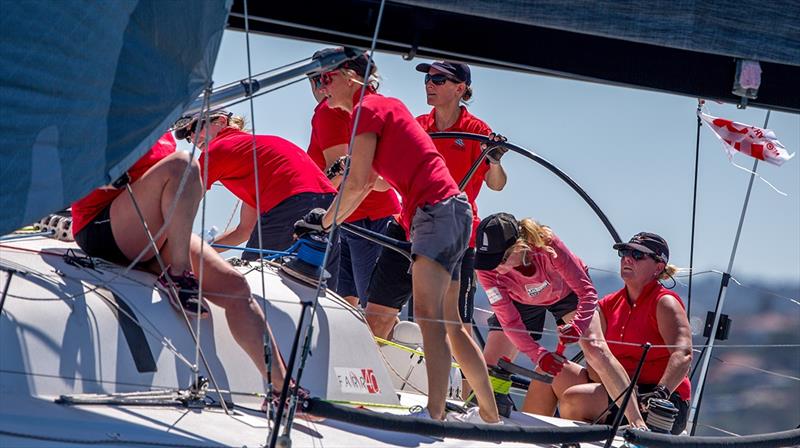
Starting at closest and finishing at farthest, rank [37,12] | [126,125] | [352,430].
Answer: [37,12], [126,125], [352,430]

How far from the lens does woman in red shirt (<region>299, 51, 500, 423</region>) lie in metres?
3.84

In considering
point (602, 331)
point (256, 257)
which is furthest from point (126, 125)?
point (602, 331)

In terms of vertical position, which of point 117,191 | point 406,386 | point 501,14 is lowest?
point 406,386

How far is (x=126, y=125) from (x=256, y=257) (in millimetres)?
1719

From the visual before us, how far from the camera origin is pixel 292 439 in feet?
10.8

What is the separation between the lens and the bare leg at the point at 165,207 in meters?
3.46

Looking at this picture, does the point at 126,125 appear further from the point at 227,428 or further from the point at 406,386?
the point at 406,386

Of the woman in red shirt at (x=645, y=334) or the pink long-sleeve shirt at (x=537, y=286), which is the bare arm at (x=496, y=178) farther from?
the woman in red shirt at (x=645, y=334)

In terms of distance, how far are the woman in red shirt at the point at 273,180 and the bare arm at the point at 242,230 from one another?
0.66 feet

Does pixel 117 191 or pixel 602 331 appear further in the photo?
pixel 602 331

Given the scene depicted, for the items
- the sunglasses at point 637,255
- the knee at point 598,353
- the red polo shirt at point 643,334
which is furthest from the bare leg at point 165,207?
the sunglasses at point 637,255

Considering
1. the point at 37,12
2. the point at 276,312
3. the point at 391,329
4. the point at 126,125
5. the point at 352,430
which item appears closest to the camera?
the point at 37,12

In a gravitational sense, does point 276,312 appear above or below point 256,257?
below

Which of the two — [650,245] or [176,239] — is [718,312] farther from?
[176,239]
